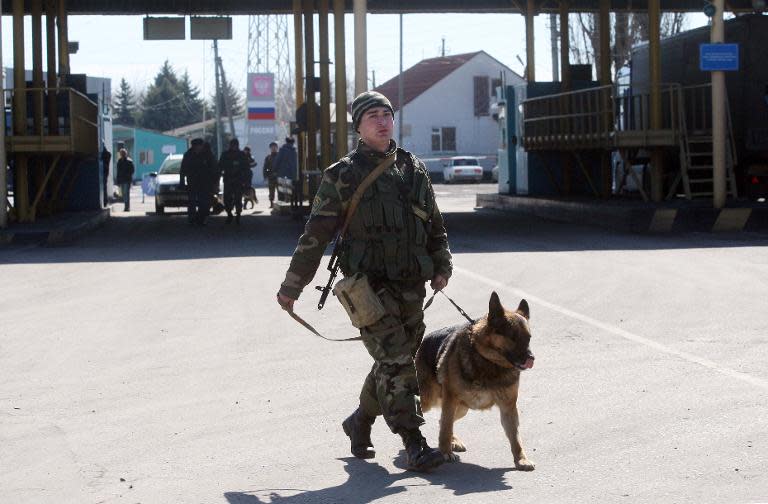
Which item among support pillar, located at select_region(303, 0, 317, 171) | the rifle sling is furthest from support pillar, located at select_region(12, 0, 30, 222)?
the rifle sling

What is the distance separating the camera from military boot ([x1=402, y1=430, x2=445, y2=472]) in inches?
240

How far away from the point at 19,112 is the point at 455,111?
6517cm

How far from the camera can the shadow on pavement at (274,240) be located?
19203 mm

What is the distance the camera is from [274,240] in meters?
22.3

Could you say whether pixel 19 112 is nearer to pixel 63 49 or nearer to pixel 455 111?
pixel 63 49

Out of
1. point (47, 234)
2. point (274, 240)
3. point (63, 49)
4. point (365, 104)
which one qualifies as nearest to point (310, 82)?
point (63, 49)

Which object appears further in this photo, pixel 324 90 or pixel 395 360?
pixel 324 90

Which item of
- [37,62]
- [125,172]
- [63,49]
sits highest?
[63,49]

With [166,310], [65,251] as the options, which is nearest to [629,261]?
[166,310]

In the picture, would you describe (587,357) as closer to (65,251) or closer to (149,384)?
(149,384)

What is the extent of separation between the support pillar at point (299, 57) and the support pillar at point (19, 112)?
300 inches

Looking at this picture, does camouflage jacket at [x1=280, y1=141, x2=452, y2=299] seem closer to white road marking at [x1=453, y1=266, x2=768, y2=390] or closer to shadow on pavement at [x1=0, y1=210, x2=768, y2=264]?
white road marking at [x1=453, y1=266, x2=768, y2=390]

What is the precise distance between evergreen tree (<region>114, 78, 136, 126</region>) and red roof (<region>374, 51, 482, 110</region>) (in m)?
46.8

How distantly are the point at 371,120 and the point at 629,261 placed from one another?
435 inches
